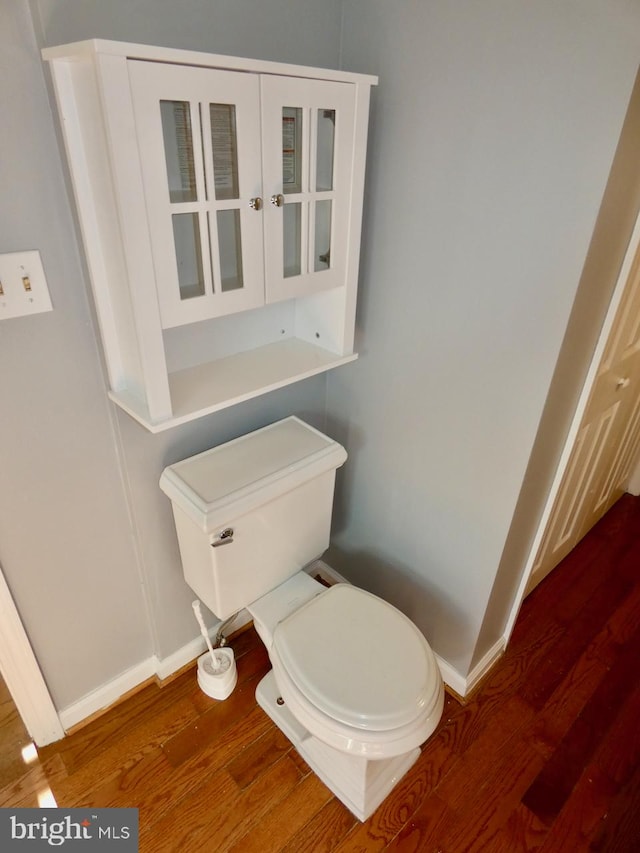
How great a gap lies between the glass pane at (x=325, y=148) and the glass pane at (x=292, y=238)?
8cm

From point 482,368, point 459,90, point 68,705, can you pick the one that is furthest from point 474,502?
point 68,705

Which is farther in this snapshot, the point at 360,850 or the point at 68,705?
the point at 68,705

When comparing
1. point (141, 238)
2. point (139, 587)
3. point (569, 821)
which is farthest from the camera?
point (139, 587)

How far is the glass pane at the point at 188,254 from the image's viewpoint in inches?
37.5

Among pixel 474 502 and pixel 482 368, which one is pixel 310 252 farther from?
pixel 474 502

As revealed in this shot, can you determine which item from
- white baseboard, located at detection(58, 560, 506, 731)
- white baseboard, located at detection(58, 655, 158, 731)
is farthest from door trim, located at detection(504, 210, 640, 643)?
white baseboard, located at detection(58, 655, 158, 731)

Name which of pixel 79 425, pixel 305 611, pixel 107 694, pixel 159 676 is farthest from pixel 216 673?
pixel 79 425

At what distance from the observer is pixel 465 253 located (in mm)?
1139

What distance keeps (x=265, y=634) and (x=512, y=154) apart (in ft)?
4.11

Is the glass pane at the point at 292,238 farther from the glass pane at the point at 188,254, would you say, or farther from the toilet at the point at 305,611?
the toilet at the point at 305,611

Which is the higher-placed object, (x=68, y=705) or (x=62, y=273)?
(x=62, y=273)

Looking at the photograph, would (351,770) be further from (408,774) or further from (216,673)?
(216,673)

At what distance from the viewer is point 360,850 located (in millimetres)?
1244

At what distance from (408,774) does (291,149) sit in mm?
1571
